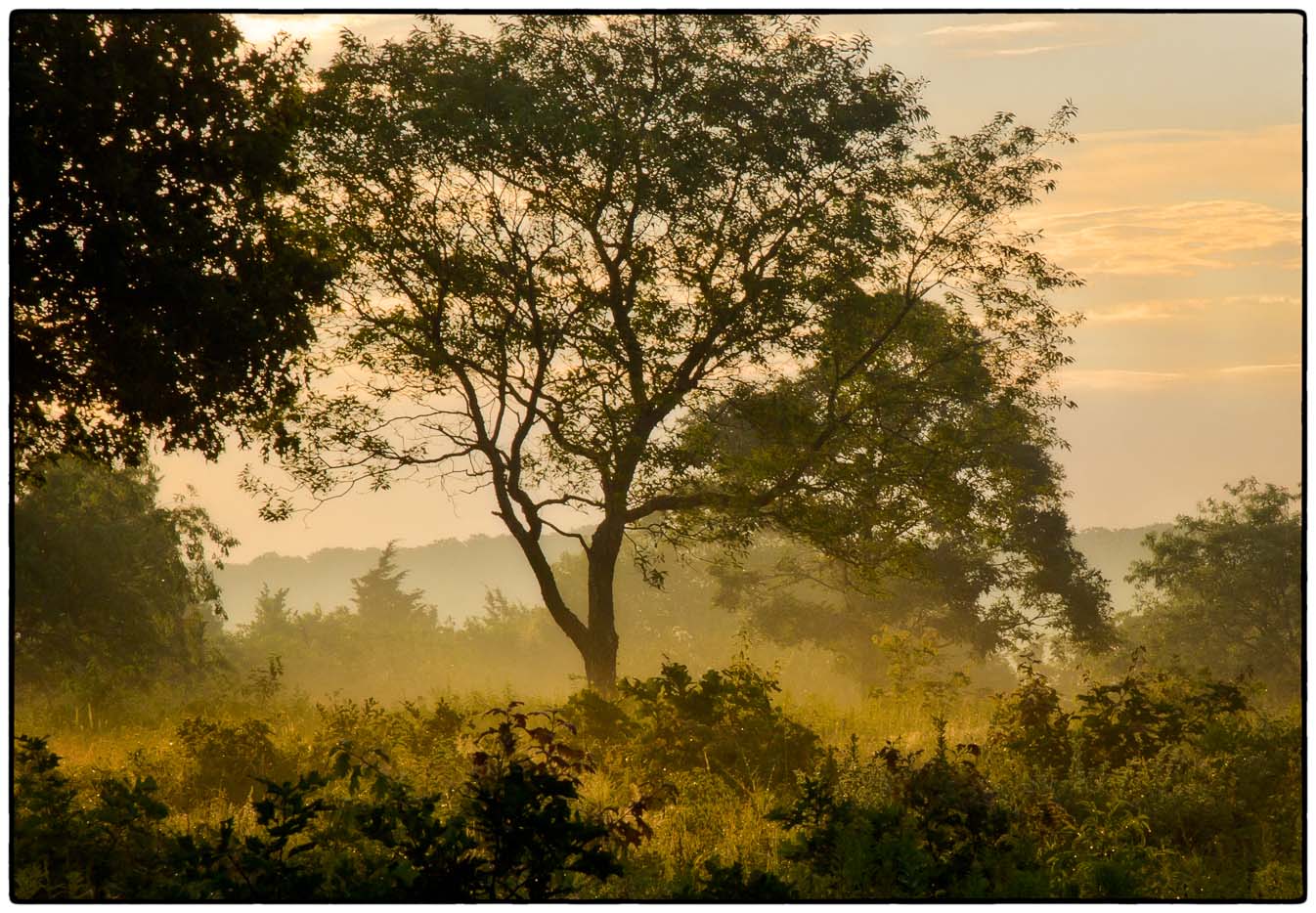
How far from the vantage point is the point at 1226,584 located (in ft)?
109

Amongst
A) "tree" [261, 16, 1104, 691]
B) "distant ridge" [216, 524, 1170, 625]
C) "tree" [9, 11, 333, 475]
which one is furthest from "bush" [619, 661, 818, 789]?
"distant ridge" [216, 524, 1170, 625]

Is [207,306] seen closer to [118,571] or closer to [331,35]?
[331,35]

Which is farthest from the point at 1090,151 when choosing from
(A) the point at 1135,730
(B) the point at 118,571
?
(B) the point at 118,571

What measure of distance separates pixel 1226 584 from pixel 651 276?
82.1 feet

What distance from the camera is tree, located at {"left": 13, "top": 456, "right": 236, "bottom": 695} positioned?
21828 mm

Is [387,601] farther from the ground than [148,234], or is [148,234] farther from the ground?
[387,601]

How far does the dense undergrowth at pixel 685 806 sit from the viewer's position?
768 centimetres

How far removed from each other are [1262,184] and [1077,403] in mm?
3989

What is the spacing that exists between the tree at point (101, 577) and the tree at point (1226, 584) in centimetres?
2488

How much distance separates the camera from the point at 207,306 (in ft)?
37.6

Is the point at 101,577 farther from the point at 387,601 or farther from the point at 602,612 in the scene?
the point at 387,601

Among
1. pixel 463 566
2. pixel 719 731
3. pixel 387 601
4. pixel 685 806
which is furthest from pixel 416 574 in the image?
pixel 685 806

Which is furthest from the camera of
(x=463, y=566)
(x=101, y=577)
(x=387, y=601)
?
(x=387, y=601)

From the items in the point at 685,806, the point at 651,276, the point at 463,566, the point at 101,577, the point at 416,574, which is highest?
the point at 416,574
